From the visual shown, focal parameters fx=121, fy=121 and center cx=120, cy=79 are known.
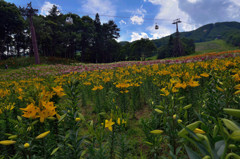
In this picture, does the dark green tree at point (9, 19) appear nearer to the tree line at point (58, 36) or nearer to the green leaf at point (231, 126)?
the tree line at point (58, 36)

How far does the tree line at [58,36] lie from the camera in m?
25.1

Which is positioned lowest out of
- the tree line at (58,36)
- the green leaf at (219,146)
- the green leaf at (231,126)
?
the green leaf at (219,146)

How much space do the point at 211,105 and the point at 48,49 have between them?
1792 inches

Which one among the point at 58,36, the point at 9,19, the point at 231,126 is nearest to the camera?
the point at 231,126

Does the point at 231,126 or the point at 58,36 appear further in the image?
the point at 58,36

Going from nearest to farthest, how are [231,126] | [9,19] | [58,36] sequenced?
[231,126], [9,19], [58,36]

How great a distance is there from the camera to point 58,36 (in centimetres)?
3519

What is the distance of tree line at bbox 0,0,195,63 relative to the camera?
2511cm

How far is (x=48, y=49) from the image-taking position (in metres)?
38.9

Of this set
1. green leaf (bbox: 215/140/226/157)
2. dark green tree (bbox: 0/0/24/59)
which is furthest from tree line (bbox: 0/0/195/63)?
green leaf (bbox: 215/140/226/157)

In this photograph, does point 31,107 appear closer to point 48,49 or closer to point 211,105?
point 211,105

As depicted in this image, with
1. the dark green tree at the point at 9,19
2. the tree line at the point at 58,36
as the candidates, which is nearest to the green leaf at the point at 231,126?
the tree line at the point at 58,36

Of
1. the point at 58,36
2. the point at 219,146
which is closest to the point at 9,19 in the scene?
the point at 58,36

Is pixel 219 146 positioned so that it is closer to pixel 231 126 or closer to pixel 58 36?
pixel 231 126
